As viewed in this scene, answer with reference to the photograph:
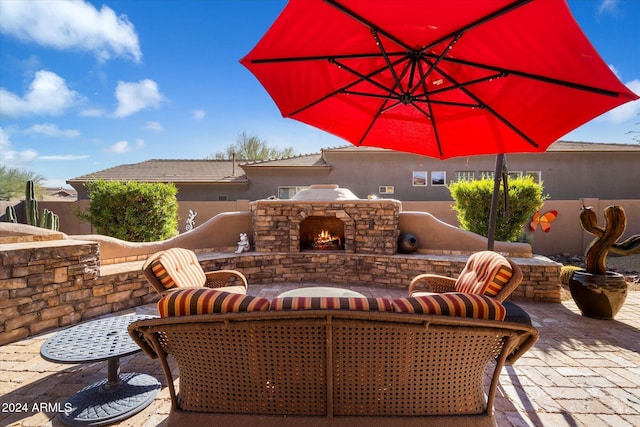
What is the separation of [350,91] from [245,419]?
3465mm

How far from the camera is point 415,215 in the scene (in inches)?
299

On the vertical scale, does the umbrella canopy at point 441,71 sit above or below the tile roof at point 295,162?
below

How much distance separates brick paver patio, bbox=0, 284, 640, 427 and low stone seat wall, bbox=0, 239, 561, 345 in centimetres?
44

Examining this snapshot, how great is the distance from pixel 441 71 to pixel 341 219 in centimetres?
440

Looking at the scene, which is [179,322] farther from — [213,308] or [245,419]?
[245,419]

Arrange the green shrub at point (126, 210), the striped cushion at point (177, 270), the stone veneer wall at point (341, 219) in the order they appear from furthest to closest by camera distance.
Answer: the green shrub at point (126, 210) → the stone veneer wall at point (341, 219) → the striped cushion at point (177, 270)

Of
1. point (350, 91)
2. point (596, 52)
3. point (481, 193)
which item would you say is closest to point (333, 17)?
point (350, 91)

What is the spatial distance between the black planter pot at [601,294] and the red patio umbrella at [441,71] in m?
2.81

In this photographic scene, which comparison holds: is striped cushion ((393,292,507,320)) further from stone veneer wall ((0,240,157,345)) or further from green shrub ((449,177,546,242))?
green shrub ((449,177,546,242))

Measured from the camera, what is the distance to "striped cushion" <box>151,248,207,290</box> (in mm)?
3295

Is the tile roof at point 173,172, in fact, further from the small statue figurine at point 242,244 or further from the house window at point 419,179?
the house window at point 419,179

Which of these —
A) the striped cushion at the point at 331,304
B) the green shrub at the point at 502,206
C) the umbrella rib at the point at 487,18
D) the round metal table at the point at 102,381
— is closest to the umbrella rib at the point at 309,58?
the umbrella rib at the point at 487,18

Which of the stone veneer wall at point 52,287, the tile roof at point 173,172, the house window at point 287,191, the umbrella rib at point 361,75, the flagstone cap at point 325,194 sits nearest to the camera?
the umbrella rib at point 361,75

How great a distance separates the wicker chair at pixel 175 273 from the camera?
3.29 meters
